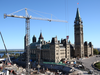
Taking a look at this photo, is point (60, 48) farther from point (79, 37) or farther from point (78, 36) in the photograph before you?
point (78, 36)

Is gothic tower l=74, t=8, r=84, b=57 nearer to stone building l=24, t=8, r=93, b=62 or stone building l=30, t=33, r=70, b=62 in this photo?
stone building l=24, t=8, r=93, b=62

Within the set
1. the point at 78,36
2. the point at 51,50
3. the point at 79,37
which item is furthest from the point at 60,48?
the point at 78,36

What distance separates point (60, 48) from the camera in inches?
4001

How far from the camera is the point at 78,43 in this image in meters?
117

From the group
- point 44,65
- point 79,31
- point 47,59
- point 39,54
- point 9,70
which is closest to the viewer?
point 9,70

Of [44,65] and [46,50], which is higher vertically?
[46,50]

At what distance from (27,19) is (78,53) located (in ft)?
197

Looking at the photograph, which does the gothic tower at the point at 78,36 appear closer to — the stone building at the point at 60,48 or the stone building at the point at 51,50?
the stone building at the point at 60,48

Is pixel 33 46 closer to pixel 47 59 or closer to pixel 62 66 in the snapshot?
pixel 47 59

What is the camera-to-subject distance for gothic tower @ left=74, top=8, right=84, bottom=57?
379ft

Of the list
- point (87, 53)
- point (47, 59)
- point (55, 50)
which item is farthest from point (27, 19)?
point (87, 53)

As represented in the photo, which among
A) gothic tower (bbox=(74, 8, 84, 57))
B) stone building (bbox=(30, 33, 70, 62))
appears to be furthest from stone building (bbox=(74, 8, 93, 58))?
stone building (bbox=(30, 33, 70, 62))

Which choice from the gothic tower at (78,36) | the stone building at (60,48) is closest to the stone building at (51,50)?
the stone building at (60,48)

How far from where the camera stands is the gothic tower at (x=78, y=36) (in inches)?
4542
